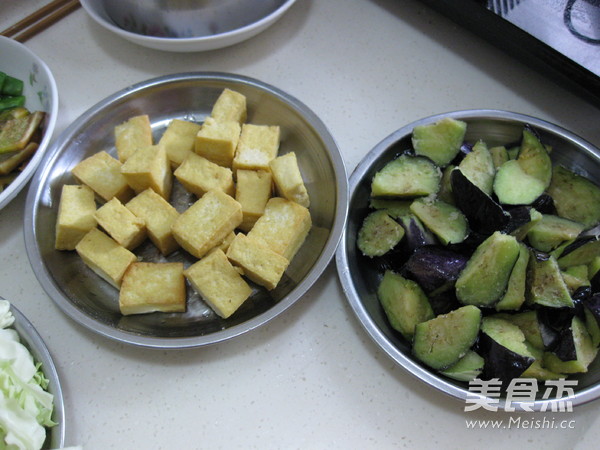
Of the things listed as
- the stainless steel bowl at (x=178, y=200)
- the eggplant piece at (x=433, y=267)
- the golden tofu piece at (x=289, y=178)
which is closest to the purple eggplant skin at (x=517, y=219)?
the eggplant piece at (x=433, y=267)

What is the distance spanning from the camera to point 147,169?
1.29 meters

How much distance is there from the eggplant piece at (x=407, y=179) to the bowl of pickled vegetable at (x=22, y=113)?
874 millimetres

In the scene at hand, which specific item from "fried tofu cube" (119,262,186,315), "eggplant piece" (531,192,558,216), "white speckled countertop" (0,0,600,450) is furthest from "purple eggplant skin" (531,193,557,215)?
"fried tofu cube" (119,262,186,315)

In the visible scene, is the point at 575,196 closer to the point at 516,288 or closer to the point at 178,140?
the point at 516,288

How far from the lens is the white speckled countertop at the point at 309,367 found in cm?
112

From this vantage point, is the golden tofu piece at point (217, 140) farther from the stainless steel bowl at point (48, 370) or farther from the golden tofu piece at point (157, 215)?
the stainless steel bowl at point (48, 370)

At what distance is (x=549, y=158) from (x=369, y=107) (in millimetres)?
540

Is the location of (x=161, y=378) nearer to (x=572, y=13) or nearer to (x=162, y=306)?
(x=162, y=306)

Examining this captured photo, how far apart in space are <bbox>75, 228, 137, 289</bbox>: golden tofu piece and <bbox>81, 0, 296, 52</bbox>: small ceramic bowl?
0.64 meters

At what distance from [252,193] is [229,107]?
0.28 m

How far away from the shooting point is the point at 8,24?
5.68 feet

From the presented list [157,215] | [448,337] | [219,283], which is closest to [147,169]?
[157,215]

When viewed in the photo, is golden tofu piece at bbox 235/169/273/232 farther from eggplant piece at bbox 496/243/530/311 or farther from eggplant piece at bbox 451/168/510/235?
eggplant piece at bbox 496/243/530/311

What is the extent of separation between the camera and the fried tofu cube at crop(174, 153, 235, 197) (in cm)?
132
